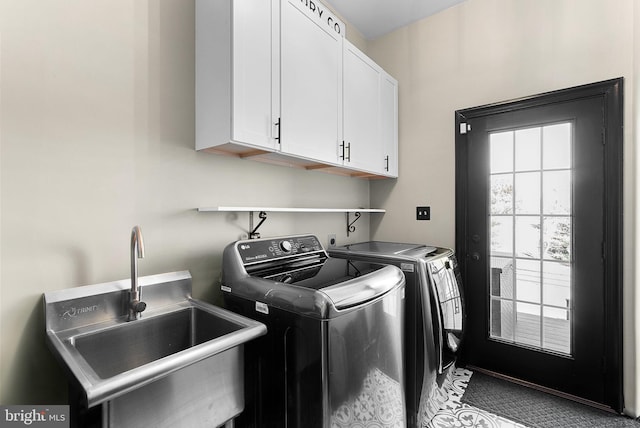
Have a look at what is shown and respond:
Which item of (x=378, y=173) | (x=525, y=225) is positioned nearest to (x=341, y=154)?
(x=378, y=173)

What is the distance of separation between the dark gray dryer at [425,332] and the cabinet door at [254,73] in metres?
1.11

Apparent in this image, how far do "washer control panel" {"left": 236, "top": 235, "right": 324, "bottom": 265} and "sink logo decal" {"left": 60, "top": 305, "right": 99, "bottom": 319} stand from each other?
2.05 ft

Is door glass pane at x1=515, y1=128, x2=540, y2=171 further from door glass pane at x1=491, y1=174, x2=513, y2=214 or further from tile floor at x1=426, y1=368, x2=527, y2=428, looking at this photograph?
tile floor at x1=426, y1=368, x2=527, y2=428

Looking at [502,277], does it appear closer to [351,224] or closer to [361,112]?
[351,224]

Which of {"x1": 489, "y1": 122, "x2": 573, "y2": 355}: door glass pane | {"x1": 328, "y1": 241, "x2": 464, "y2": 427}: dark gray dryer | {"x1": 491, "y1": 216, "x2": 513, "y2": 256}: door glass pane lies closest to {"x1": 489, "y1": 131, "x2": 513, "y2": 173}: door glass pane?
{"x1": 489, "y1": 122, "x2": 573, "y2": 355}: door glass pane

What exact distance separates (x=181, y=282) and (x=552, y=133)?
2554 mm

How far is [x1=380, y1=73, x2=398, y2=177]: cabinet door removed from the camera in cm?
254

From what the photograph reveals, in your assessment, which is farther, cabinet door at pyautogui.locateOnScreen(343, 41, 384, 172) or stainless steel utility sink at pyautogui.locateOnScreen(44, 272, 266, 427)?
cabinet door at pyautogui.locateOnScreen(343, 41, 384, 172)

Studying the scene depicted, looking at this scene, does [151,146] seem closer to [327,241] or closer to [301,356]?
[301,356]

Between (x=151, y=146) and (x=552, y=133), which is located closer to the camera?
(x=151, y=146)

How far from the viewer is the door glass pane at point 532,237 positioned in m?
2.08

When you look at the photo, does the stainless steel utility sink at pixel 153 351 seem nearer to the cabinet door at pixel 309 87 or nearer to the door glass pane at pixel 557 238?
the cabinet door at pixel 309 87

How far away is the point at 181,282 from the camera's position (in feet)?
4.74

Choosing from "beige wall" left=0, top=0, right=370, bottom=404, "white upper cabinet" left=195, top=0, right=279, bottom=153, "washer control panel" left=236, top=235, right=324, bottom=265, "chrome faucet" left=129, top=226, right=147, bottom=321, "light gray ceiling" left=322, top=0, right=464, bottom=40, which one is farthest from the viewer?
"light gray ceiling" left=322, top=0, right=464, bottom=40
